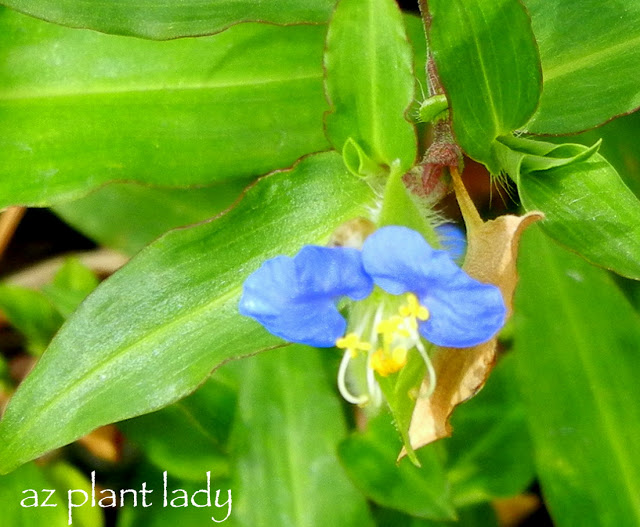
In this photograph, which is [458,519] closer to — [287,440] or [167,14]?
[287,440]

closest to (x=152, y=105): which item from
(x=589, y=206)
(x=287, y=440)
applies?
(x=287, y=440)

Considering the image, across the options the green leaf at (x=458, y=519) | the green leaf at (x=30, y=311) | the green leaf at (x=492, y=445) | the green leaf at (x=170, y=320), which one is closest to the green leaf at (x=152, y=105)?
the green leaf at (x=170, y=320)

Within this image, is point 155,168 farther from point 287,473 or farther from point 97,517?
point 97,517

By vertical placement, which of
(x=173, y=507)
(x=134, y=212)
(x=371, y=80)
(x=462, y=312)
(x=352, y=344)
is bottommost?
(x=173, y=507)

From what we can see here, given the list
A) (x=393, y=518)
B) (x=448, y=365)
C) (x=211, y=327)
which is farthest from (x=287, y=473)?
(x=448, y=365)

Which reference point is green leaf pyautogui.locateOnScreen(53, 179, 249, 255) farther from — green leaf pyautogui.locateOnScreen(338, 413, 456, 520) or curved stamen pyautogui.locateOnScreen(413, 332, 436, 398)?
curved stamen pyautogui.locateOnScreen(413, 332, 436, 398)

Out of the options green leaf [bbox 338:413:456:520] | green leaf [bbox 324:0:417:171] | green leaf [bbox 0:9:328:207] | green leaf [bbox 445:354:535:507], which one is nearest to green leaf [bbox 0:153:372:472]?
green leaf [bbox 324:0:417:171]
